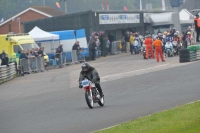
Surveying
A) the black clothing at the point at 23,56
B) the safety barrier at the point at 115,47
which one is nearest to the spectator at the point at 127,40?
the safety barrier at the point at 115,47

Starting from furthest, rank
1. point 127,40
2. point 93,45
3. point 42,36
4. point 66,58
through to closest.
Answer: point 127,40
point 93,45
point 42,36
point 66,58

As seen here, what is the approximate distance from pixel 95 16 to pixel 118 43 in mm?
3452

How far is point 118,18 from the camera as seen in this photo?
4934cm

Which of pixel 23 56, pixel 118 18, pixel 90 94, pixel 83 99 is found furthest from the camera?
pixel 118 18

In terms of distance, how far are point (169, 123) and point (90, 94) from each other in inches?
201

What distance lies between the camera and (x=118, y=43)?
156 feet

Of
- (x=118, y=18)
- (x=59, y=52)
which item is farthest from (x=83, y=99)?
(x=118, y=18)

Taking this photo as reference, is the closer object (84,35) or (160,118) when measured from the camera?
(160,118)

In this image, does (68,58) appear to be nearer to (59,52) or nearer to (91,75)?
(59,52)

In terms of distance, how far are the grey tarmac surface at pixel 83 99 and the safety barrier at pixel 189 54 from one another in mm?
867

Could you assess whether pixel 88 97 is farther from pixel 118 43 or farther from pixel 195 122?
pixel 118 43

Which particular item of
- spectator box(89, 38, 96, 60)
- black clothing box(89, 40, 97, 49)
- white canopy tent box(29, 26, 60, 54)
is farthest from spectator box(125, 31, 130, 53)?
white canopy tent box(29, 26, 60, 54)

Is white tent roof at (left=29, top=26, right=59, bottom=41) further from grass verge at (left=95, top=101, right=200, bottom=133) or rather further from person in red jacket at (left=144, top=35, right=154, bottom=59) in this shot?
grass verge at (left=95, top=101, right=200, bottom=133)

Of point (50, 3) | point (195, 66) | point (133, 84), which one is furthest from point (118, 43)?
point (50, 3)
